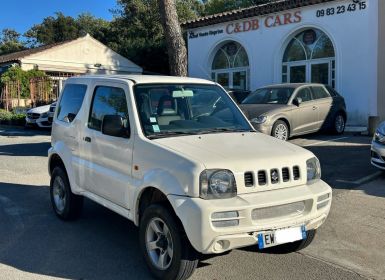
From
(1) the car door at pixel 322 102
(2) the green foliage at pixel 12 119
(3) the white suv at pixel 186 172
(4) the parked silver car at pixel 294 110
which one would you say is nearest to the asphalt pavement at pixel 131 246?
(3) the white suv at pixel 186 172

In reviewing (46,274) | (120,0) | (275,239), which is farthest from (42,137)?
(120,0)

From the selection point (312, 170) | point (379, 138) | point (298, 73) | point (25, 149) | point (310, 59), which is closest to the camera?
point (312, 170)

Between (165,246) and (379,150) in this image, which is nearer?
(165,246)

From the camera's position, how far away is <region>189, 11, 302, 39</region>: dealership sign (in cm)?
1903

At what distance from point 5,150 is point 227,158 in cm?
1074

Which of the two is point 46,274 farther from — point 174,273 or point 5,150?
point 5,150

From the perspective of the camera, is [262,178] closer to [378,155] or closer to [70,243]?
[70,243]

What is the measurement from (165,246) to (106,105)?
1931 millimetres

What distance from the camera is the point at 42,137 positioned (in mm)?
16969

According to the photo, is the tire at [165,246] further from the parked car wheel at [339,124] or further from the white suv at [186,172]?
the parked car wheel at [339,124]

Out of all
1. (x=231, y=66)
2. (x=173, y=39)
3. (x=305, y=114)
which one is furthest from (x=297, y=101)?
(x=231, y=66)

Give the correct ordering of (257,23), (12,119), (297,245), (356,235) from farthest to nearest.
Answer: (12,119)
(257,23)
(356,235)
(297,245)

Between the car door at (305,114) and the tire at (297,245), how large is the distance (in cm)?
783

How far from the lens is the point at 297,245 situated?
192 inches
